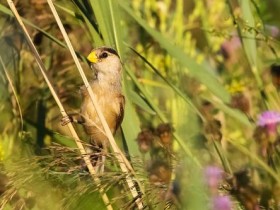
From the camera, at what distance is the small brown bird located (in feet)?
8.21

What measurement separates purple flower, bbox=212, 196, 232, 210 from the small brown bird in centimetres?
77

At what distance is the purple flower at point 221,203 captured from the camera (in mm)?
1588

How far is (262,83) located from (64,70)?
0.91m

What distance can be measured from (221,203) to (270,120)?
1.22ft

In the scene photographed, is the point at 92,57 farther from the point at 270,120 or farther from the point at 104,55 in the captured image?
the point at 270,120

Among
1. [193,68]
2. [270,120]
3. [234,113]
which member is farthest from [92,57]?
[270,120]

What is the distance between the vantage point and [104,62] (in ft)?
8.86

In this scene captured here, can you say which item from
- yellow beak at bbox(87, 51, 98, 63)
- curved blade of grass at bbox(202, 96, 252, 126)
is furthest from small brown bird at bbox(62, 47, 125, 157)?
curved blade of grass at bbox(202, 96, 252, 126)

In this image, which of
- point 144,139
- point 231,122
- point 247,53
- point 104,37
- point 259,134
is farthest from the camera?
point 231,122

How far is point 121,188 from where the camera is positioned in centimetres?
229

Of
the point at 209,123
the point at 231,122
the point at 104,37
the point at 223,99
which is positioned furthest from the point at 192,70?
the point at 231,122

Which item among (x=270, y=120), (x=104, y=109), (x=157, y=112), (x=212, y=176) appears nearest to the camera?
(x=212, y=176)

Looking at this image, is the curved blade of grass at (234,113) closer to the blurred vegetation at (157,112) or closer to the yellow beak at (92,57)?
the blurred vegetation at (157,112)

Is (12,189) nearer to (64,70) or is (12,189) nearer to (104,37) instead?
(104,37)
